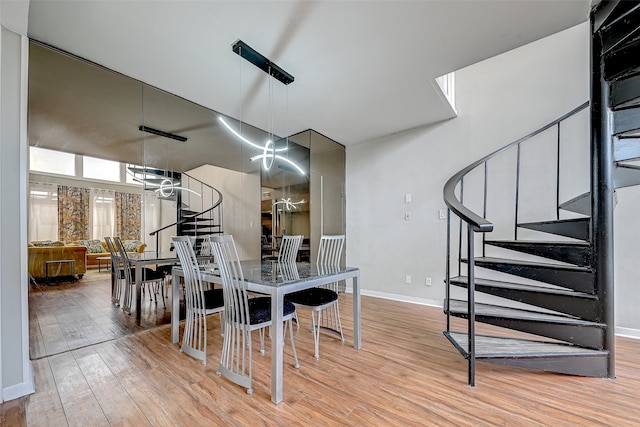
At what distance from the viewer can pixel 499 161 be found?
322cm

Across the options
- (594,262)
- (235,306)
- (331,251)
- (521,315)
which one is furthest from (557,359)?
(235,306)

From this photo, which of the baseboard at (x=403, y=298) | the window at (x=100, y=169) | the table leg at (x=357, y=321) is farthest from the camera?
the baseboard at (x=403, y=298)

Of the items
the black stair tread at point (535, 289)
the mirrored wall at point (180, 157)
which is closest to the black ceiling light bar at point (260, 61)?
the mirrored wall at point (180, 157)

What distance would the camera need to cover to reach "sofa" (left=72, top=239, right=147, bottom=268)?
2480 mm

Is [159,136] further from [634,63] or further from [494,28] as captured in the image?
[634,63]

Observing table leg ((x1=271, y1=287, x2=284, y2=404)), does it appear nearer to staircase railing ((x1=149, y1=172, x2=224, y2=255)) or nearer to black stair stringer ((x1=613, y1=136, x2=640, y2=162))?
staircase railing ((x1=149, y1=172, x2=224, y2=255))

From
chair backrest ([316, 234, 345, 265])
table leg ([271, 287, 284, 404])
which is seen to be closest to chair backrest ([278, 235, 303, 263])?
chair backrest ([316, 234, 345, 265])

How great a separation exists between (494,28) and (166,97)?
3.19 meters

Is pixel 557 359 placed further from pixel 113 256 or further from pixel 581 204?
pixel 113 256

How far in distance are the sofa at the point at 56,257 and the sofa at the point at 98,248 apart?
0.04 metres

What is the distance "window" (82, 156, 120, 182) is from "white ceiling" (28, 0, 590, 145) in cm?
90

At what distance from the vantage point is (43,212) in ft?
7.20

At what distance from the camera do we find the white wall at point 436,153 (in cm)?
294

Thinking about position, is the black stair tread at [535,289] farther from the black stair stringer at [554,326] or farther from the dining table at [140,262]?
the dining table at [140,262]
